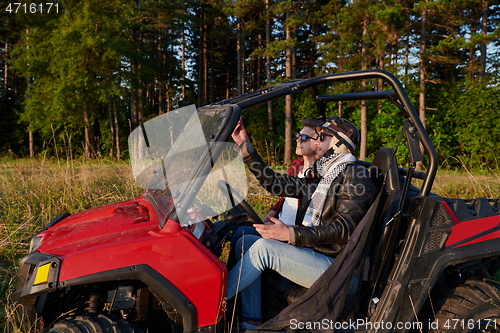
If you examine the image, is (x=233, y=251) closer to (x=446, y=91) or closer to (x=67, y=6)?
(x=446, y=91)

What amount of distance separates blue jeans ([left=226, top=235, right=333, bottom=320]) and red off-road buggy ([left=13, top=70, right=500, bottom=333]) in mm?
215

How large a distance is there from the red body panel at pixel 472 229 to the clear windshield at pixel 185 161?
133 centimetres

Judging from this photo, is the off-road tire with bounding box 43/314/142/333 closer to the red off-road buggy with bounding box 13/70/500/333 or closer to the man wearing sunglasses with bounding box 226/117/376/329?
the red off-road buggy with bounding box 13/70/500/333

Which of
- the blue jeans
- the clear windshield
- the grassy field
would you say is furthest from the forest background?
the blue jeans

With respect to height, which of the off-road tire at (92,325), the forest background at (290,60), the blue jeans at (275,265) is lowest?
the off-road tire at (92,325)

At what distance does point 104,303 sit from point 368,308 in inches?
63.1

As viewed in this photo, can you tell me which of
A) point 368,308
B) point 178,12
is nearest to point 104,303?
point 368,308

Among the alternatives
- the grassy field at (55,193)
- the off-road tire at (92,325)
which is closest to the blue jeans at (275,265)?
the off-road tire at (92,325)

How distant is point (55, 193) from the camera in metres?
5.62

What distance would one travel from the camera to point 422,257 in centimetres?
230

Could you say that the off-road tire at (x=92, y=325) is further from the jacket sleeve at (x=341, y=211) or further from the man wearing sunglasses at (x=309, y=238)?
the jacket sleeve at (x=341, y=211)

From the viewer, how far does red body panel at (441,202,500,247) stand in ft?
7.73

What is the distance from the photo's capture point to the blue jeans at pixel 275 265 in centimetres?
226

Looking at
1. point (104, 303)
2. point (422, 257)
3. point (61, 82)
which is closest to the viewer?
point (104, 303)
